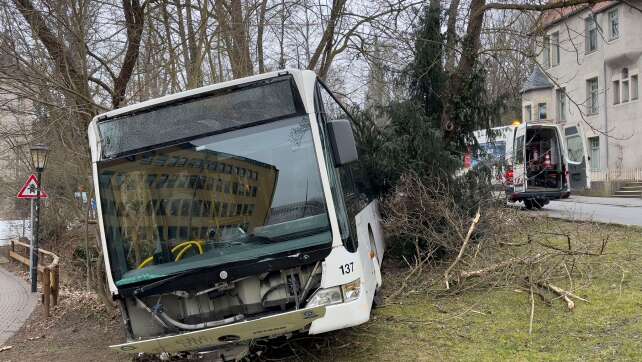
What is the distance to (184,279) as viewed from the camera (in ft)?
16.1

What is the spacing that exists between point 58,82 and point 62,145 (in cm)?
220

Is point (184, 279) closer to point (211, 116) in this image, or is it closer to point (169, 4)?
point (211, 116)

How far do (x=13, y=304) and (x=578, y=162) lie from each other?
16.1 m

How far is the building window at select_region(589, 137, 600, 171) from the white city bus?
29909 mm

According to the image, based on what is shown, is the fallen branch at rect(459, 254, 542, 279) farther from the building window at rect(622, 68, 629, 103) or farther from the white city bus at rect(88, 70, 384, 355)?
the building window at rect(622, 68, 629, 103)

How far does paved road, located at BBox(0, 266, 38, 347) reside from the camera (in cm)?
1020

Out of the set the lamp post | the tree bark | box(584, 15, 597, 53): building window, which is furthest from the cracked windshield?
box(584, 15, 597, 53): building window

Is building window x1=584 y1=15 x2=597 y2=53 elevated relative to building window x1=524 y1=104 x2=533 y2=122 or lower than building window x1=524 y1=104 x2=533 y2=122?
elevated

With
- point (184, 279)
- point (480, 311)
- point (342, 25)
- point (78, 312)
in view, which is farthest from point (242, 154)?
point (342, 25)

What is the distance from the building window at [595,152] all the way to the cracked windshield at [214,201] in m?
30.2

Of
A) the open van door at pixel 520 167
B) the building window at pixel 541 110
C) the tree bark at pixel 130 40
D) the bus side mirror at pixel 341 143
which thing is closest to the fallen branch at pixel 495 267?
the bus side mirror at pixel 341 143

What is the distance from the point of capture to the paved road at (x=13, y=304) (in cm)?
1020

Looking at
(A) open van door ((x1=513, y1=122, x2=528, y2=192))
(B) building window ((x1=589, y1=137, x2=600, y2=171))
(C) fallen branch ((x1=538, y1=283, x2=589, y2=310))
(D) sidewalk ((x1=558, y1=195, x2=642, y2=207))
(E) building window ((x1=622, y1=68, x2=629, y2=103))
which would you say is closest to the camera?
(C) fallen branch ((x1=538, y1=283, x2=589, y2=310))

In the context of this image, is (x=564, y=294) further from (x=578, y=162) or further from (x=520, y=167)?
(x=578, y=162)
